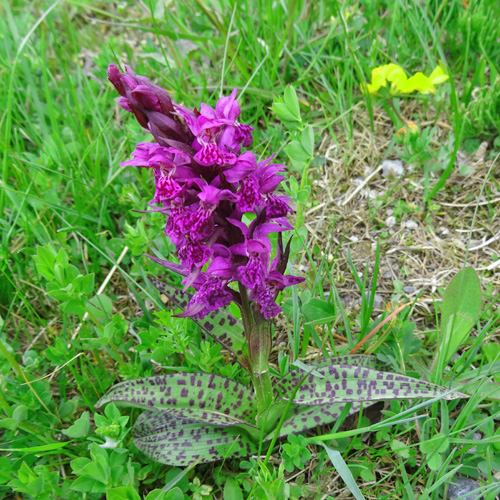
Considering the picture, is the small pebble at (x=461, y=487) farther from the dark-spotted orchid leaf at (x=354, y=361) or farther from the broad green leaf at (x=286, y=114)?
the broad green leaf at (x=286, y=114)

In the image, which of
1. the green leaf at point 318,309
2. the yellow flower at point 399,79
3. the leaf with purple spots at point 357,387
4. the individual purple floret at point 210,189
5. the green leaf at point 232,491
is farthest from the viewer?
the yellow flower at point 399,79

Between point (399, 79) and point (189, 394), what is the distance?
241 centimetres

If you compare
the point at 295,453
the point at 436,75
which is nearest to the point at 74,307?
the point at 295,453

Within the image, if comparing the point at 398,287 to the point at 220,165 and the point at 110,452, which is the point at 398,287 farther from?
the point at 110,452

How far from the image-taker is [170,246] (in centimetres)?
306

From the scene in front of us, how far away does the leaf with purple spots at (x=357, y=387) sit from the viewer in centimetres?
194

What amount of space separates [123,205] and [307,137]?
152 centimetres

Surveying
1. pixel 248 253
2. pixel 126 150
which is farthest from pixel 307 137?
pixel 126 150

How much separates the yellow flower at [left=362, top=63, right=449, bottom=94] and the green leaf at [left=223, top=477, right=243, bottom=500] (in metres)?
2.50

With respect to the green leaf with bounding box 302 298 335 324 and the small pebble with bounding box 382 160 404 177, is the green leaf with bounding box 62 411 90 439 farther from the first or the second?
the small pebble with bounding box 382 160 404 177

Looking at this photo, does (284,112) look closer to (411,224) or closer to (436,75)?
(411,224)

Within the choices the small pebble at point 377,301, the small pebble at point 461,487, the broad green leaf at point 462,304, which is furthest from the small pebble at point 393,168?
the small pebble at point 461,487

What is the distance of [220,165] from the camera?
68.2 inches

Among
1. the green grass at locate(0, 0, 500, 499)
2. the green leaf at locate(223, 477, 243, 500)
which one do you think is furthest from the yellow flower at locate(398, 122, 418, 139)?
the green leaf at locate(223, 477, 243, 500)
